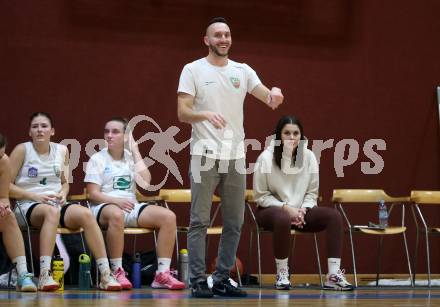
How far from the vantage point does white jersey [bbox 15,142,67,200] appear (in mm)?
6000

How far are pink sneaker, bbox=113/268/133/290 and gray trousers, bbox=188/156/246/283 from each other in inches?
37.1

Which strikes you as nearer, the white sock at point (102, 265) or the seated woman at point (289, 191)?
the white sock at point (102, 265)

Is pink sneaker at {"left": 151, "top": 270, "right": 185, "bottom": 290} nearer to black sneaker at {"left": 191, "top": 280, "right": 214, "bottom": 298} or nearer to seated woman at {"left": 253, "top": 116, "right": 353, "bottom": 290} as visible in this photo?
seated woman at {"left": 253, "top": 116, "right": 353, "bottom": 290}

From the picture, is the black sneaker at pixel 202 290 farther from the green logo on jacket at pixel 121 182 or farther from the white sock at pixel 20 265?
the green logo on jacket at pixel 121 182

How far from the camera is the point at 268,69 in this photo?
7570mm

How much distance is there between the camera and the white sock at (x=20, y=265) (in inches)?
211

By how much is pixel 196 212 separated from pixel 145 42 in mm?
2881

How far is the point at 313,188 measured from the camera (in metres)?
6.29

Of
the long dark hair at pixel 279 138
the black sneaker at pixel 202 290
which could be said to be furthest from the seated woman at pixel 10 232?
the long dark hair at pixel 279 138

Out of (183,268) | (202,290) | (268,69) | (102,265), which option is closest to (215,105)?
(202,290)

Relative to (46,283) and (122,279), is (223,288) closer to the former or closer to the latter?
(122,279)

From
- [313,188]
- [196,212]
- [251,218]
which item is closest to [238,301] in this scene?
→ [196,212]

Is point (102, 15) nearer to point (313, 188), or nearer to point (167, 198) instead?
point (167, 198)

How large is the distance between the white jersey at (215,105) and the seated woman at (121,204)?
1.32 metres
